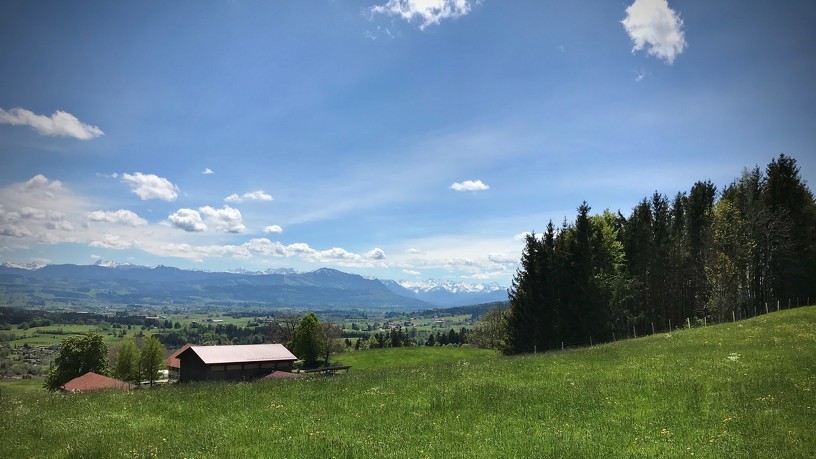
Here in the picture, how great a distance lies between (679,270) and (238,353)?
6251cm

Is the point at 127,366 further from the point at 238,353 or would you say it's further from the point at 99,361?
the point at 238,353

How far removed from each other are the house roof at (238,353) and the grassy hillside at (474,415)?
105 ft

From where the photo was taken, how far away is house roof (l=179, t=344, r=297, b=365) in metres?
54.4

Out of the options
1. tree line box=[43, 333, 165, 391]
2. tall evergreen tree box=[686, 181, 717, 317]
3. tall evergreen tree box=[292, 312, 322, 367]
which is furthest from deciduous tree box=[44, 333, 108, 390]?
tall evergreen tree box=[686, 181, 717, 317]

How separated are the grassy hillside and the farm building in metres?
32.3

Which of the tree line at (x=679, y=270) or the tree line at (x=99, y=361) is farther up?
the tree line at (x=679, y=270)

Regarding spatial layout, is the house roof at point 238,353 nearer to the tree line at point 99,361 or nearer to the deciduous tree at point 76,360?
the tree line at point 99,361

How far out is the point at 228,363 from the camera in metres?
54.8

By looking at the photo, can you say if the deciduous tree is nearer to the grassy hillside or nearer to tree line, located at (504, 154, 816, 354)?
the grassy hillside

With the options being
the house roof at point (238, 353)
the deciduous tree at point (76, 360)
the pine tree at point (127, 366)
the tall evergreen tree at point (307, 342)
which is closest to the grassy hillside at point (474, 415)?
the house roof at point (238, 353)

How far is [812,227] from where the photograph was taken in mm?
57094

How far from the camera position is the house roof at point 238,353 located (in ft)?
179

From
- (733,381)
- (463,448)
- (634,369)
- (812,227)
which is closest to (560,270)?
(812,227)

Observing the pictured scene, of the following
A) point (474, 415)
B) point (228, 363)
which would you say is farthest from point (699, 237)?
point (228, 363)
